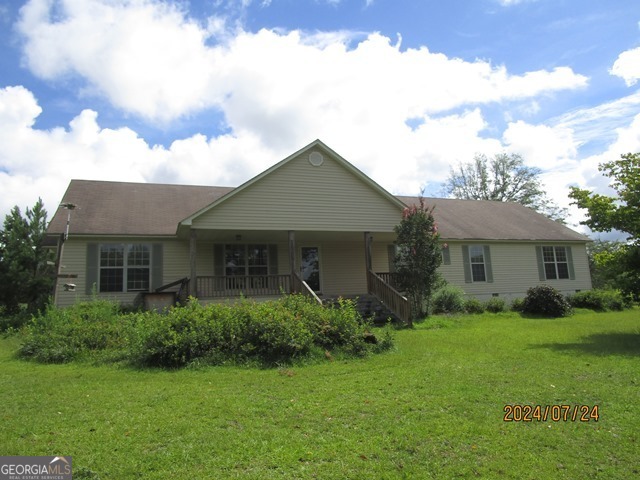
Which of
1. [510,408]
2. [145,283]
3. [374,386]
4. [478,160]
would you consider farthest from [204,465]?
[478,160]

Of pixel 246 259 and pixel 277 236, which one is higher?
pixel 277 236

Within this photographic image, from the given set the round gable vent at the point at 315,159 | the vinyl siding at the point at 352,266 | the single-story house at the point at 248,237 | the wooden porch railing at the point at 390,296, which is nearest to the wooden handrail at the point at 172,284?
the single-story house at the point at 248,237

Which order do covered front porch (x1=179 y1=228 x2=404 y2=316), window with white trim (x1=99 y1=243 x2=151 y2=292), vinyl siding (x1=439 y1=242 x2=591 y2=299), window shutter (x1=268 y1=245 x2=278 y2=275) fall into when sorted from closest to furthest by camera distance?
covered front porch (x1=179 y1=228 x2=404 y2=316) < window with white trim (x1=99 y1=243 x2=151 y2=292) < window shutter (x1=268 y1=245 x2=278 y2=275) < vinyl siding (x1=439 y1=242 x2=591 y2=299)

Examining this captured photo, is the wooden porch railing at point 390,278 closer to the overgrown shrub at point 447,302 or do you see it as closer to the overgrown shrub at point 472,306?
the overgrown shrub at point 447,302

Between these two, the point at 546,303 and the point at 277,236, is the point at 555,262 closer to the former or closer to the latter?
the point at 546,303

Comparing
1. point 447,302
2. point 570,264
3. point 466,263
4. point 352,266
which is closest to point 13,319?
point 352,266

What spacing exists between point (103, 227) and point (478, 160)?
39.0m

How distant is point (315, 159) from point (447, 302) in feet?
25.2

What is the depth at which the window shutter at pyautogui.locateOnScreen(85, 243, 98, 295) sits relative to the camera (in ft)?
52.4

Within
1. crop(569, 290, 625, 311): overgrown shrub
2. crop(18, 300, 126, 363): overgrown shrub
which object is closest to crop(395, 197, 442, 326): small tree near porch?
crop(18, 300, 126, 363): overgrown shrub

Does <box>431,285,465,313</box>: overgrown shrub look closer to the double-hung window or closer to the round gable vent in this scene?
the double-hung window

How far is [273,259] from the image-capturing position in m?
18.7

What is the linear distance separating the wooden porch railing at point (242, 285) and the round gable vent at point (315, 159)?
4233 millimetres

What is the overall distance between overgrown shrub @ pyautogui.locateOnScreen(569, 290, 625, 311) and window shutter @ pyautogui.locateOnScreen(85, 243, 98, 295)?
2044 centimetres
